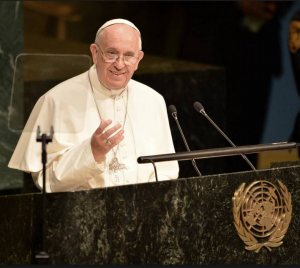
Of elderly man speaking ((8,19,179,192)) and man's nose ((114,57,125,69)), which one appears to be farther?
man's nose ((114,57,125,69))

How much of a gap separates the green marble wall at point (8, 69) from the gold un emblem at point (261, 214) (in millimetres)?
2856

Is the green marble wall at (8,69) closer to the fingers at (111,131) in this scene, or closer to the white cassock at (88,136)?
the white cassock at (88,136)

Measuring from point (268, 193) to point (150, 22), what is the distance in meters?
3.94

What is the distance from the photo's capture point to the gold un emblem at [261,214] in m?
4.39

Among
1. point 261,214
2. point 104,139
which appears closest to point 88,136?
point 104,139

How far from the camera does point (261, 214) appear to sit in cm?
445

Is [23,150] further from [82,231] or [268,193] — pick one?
[268,193]

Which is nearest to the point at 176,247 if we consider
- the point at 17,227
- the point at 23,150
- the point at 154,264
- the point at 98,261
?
the point at 154,264

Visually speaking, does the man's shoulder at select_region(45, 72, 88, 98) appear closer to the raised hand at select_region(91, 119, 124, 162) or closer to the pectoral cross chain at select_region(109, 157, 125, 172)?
the pectoral cross chain at select_region(109, 157, 125, 172)

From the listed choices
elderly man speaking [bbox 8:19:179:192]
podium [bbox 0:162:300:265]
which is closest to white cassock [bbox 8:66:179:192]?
elderly man speaking [bbox 8:19:179:192]

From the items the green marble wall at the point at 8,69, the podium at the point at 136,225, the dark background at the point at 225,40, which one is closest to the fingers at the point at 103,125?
the podium at the point at 136,225

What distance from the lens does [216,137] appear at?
27.3ft

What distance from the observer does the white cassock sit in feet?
15.5

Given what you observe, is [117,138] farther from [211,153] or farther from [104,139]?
[211,153]
